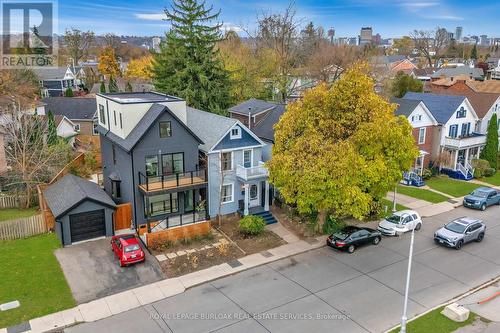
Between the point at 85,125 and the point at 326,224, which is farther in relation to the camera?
the point at 85,125

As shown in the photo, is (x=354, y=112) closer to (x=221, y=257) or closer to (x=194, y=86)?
(x=221, y=257)

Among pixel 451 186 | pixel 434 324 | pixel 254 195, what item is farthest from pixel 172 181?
pixel 451 186

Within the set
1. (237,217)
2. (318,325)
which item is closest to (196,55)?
(237,217)

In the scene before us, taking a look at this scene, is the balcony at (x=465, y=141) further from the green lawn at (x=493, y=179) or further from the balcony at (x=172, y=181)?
the balcony at (x=172, y=181)

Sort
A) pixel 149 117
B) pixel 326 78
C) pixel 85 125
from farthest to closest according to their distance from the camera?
pixel 326 78
pixel 85 125
pixel 149 117

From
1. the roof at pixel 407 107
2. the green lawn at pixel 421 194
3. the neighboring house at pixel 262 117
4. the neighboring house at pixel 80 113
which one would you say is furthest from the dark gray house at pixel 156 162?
the neighboring house at pixel 80 113

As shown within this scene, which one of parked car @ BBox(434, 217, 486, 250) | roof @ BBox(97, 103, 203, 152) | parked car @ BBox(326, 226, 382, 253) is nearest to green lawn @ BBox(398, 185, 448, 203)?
parked car @ BBox(434, 217, 486, 250)
